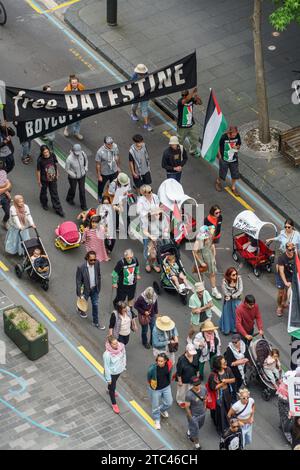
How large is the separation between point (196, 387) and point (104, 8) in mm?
15946

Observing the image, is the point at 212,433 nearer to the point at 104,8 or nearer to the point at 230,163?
the point at 230,163

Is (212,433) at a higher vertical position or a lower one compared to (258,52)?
lower

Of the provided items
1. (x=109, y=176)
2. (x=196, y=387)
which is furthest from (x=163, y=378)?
(x=109, y=176)

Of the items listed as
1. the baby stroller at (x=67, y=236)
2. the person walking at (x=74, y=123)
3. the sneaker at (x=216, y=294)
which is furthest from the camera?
the person walking at (x=74, y=123)

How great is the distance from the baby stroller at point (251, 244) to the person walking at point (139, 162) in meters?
2.51

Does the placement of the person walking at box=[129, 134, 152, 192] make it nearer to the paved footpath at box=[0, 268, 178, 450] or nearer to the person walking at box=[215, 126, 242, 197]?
the person walking at box=[215, 126, 242, 197]

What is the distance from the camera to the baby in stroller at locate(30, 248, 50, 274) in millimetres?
27375

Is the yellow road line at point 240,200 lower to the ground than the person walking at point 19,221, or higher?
lower

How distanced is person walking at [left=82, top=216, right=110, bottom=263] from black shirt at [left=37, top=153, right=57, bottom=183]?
1.82 m

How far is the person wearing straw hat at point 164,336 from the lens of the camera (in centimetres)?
2484

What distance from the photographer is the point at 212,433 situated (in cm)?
2478

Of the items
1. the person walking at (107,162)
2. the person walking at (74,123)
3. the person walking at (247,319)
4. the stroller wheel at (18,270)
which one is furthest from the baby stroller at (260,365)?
the person walking at (74,123)

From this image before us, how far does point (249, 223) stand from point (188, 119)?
422cm

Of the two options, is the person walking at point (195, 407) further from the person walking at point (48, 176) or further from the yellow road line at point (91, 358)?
the person walking at point (48, 176)
